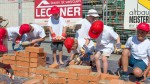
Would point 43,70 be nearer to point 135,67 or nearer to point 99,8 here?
point 135,67

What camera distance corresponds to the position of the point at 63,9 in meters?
9.62

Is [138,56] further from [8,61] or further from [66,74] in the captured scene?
[8,61]

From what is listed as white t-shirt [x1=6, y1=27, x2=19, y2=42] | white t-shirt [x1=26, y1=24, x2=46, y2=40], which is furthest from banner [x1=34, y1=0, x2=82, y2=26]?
white t-shirt [x1=6, y1=27, x2=19, y2=42]

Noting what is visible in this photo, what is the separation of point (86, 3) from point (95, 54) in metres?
4.18

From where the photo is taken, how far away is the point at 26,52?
5.64 metres

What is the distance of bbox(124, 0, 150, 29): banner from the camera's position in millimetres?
8125

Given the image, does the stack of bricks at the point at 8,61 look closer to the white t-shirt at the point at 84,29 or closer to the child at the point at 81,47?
the child at the point at 81,47

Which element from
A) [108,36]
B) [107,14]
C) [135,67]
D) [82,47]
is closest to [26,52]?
[82,47]

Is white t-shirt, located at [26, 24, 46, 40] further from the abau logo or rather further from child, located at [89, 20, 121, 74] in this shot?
the abau logo

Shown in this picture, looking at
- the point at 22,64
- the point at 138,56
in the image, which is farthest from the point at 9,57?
the point at 138,56

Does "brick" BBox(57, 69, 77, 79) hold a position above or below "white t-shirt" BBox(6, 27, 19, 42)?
below

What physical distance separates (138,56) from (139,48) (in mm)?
172

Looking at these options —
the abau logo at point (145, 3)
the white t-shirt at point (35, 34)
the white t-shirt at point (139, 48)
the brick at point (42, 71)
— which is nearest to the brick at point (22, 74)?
the brick at point (42, 71)

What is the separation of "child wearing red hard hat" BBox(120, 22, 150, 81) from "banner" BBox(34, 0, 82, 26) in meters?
4.03
